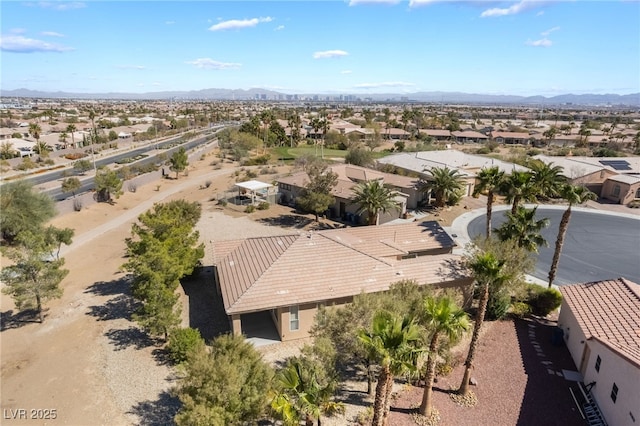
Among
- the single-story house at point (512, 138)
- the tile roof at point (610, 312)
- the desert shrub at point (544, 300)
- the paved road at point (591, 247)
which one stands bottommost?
the paved road at point (591, 247)

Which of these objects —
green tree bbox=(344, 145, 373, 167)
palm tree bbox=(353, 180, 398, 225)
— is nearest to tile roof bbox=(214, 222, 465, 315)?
palm tree bbox=(353, 180, 398, 225)

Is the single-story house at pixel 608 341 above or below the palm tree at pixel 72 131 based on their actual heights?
below

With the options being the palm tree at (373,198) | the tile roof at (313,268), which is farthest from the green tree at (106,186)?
the palm tree at (373,198)

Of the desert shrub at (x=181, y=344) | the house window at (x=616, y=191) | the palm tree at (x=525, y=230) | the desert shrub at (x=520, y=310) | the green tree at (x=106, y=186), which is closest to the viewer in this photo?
the desert shrub at (x=181, y=344)

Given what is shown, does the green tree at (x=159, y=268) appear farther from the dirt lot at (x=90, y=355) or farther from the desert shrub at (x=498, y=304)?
the desert shrub at (x=498, y=304)

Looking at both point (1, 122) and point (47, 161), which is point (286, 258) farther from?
point (1, 122)

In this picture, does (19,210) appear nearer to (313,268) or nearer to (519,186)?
(313,268)

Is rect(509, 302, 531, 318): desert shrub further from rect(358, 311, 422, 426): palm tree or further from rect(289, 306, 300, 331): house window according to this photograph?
rect(358, 311, 422, 426): palm tree
